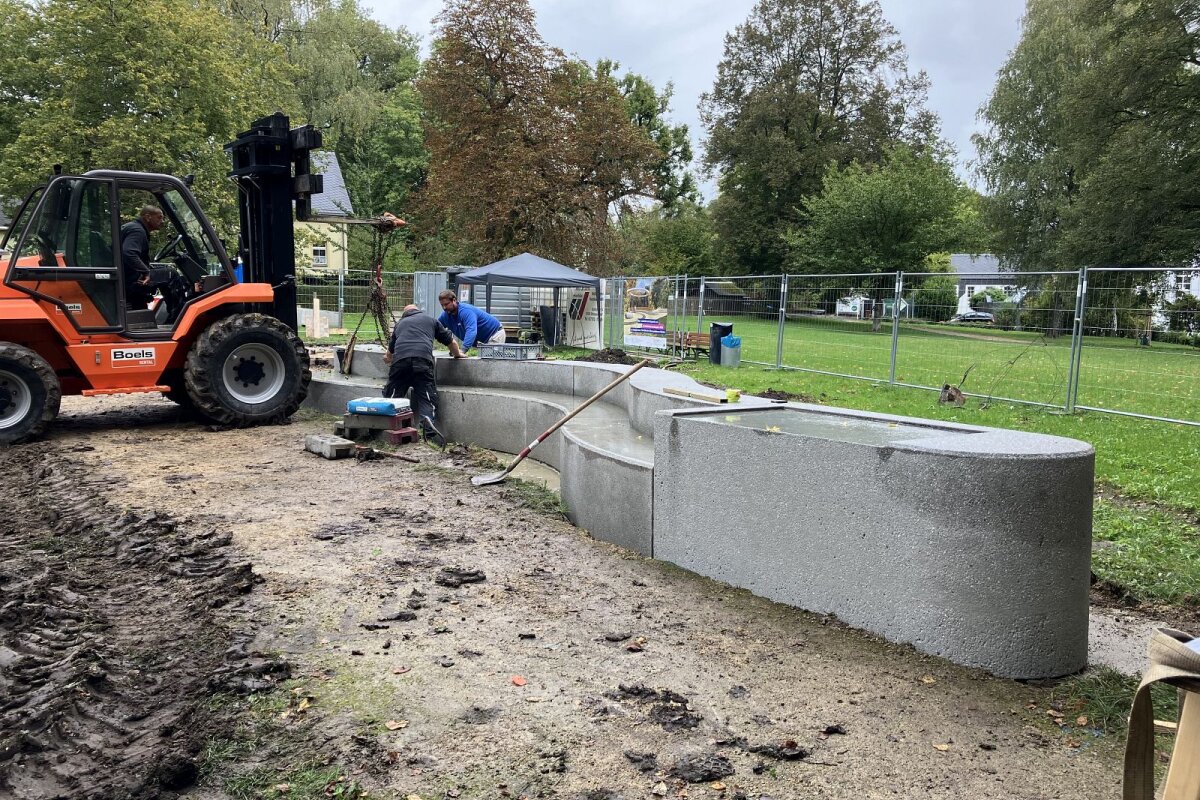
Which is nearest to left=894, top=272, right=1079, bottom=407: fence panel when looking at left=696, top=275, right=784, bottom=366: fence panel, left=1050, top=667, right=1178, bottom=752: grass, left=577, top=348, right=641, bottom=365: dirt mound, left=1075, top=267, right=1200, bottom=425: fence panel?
left=1075, top=267, right=1200, bottom=425: fence panel

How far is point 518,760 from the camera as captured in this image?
9.66ft

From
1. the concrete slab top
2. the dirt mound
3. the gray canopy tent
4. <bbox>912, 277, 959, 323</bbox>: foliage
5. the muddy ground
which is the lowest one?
the muddy ground

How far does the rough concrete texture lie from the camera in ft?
11.8

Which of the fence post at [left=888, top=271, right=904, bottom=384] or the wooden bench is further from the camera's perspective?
the wooden bench

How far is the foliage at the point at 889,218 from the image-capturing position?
1411 inches

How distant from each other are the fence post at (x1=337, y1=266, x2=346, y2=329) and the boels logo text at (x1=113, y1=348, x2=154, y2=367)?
1335 cm

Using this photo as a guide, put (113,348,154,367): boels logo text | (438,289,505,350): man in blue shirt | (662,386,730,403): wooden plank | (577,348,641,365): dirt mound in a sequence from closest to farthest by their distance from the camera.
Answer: (662,386,730,403): wooden plank < (113,348,154,367): boels logo text < (438,289,505,350): man in blue shirt < (577,348,641,365): dirt mound

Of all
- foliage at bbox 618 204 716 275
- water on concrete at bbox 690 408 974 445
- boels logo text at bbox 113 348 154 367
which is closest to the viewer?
water on concrete at bbox 690 408 974 445

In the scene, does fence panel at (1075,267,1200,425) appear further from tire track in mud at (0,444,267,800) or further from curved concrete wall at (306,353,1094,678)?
tire track in mud at (0,444,267,800)

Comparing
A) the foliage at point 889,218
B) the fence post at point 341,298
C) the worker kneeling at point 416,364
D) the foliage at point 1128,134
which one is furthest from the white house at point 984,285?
the foliage at point 889,218

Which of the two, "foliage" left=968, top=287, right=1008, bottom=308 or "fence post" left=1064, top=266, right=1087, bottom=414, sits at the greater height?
"foliage" left=968, top=287, right=1008, bottom=308

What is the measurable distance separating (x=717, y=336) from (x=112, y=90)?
19153 mm

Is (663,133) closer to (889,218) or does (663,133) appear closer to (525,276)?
(889,218)

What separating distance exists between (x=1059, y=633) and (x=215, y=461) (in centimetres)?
718
